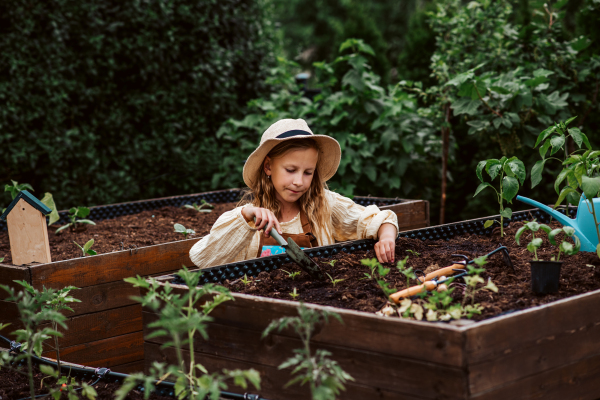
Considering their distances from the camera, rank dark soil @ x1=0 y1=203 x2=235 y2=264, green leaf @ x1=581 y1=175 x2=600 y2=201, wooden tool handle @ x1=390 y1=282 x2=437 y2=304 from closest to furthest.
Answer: wooden tool handle @ x1=390 y1=282 x2=437 y2=304 → green leaf @ x1=581 y1=175 x2=600 y2=201 → dark soil @ x1=0 y1=203 x2=235 y2=264

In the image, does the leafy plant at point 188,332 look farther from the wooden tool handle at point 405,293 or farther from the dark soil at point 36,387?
the wooden tool handle at point 405,293

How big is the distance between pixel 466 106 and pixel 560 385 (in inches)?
102

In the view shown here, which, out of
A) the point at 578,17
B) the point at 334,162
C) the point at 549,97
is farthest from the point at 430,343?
the point at 578,17

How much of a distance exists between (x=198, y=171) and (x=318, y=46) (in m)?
12.7

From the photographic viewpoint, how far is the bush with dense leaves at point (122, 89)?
4.83 m

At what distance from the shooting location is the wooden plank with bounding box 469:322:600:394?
4.59ft

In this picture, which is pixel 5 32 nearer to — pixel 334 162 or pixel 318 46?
pixel 334 162

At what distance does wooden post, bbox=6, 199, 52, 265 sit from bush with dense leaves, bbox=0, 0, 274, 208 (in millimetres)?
2387

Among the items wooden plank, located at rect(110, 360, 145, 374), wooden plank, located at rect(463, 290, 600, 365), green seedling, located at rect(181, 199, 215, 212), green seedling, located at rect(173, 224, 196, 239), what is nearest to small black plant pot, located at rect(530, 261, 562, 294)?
wooden plank, located at rect(463, 290, 600, 365)

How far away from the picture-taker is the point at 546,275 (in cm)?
178

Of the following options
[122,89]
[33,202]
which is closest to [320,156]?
[33,202]

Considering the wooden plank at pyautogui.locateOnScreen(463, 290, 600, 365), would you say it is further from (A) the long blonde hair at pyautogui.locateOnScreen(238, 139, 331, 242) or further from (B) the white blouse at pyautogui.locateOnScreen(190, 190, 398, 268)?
(A) the long blonde hair at pyautogui.locateOnScreen(238, 139, 331, 242)

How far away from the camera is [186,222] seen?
3.89 metres

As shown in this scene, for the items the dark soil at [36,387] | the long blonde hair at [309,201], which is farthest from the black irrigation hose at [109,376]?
the long blonde hair at [309,201]
